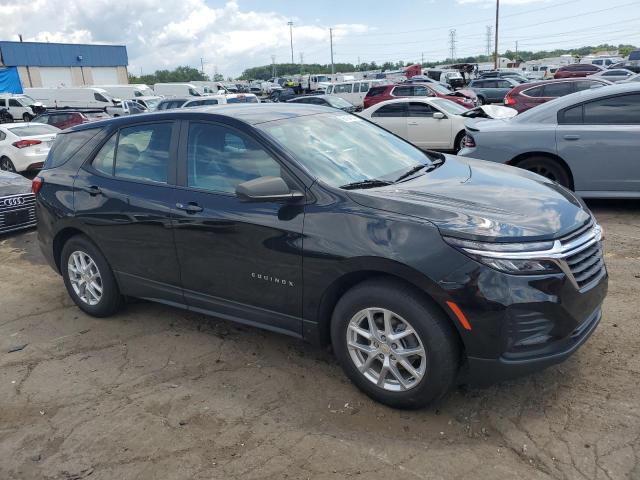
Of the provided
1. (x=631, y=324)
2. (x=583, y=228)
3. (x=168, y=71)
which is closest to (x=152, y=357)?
(x=583, y=228)

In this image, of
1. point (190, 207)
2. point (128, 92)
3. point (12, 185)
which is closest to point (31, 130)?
point (12, 185)

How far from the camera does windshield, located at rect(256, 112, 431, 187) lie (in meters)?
3.49

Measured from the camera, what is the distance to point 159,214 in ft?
13.0

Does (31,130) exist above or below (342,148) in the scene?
below

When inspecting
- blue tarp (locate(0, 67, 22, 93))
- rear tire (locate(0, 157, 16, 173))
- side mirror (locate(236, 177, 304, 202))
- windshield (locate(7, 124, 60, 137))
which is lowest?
rear tire (locate(0, 157, 16, 173))

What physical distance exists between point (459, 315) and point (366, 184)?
1.05 m

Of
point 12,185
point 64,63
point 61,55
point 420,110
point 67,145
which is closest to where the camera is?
point 67,145

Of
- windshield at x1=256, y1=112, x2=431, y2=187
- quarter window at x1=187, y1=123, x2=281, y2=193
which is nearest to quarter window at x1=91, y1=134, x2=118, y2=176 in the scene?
quarter window at x1=187, y1=123, x2=281, y2=193

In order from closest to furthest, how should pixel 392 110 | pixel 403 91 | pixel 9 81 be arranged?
pixel 392 110 < pixel 403 91 < pixel 9 81

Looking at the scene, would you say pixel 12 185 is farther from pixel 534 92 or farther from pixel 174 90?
pixel 174 90

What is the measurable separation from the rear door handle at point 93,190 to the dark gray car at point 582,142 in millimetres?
4708

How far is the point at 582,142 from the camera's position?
260 inches

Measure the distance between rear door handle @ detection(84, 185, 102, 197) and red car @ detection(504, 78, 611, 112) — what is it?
44.9 ft

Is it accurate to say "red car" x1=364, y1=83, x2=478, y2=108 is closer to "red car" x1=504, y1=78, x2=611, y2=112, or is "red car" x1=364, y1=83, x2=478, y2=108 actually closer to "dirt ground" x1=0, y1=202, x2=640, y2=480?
"red car" x1=504, y1=78, x2=611, y2=112
